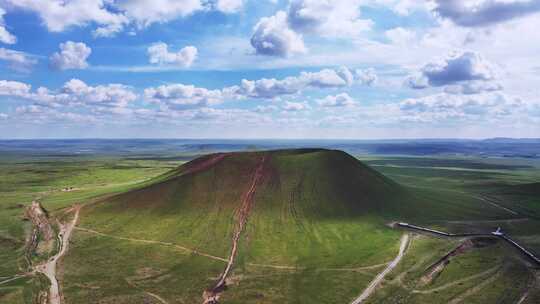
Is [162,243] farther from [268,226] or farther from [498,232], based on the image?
[498,232]

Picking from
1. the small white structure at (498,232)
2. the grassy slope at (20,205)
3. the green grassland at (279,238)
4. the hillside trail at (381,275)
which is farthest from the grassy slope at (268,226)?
the small white structure at (498,232)

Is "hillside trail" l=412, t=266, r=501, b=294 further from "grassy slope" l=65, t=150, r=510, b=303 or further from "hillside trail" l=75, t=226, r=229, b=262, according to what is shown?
"hillside trail" l=75, t=226, r=229, b=262

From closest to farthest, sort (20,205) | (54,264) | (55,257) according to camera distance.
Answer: (54,264) < (55,257) < (20,205)

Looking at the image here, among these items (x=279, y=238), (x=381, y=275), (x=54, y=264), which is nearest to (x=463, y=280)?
(x=381, y=275)

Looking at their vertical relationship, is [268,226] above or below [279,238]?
above

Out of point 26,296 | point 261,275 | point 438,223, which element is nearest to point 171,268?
point 261,275
